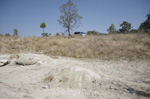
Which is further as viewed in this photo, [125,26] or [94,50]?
[125,26]

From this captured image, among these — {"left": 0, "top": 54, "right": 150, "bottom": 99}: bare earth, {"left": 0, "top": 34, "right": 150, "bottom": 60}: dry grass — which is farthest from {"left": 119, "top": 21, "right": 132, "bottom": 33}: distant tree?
{"left": 0, "top": 54, "right": 150, "bottom": 99}: bare earth

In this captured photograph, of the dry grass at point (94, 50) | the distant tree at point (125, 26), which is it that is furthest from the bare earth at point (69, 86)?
the distant tree at point (125, 26)

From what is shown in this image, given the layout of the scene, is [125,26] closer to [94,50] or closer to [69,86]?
[94,50]

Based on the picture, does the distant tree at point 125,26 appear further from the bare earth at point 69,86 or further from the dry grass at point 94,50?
the bare earth at point 69,86

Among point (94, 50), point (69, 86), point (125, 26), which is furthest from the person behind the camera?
point (125, 26)

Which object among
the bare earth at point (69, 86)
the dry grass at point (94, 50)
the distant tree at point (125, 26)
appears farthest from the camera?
the distant tree at point (125, 26)

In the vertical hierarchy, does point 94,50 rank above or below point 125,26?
below

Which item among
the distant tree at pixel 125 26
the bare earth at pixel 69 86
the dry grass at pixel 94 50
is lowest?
the bare earth at pixel 69 86

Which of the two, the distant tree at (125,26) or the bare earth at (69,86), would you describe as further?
the distant tree at (125,26)

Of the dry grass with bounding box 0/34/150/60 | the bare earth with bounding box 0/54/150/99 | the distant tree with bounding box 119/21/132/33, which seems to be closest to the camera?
the bare earth with bounding box 0/54/150/99

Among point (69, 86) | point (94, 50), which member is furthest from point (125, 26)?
point (69, 86)

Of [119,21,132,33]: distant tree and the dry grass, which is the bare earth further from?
[119,21,132,33]: distant tree

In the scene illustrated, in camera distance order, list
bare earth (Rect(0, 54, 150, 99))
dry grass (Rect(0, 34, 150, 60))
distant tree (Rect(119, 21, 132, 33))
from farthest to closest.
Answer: distant tree (Rect(119, 21, 132, 33)) < dry grass (Rect(0, 34, 150, 60)) < bare earth (Rect(0, 54, 150, 99))

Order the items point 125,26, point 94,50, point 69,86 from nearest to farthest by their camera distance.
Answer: point 69,86, point 94,50, point 125,26
